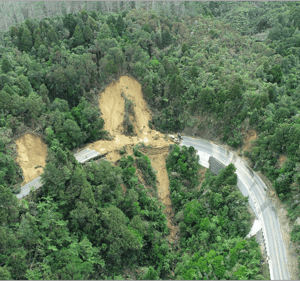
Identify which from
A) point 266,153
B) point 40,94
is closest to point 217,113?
point 266,153

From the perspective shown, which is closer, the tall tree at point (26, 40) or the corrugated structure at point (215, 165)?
the corrugated structure at point (215, 165)

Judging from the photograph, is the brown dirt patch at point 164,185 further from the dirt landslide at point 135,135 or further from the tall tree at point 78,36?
the tall tree at point 78,36

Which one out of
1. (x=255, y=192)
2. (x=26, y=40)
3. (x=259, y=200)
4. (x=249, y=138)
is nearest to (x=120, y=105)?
(x=26, y=40)

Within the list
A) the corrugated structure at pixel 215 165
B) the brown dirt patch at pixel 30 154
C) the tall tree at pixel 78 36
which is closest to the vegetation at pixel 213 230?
the corrugated structure at pixel 215 165

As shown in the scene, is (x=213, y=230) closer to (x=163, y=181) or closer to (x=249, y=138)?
(x=163, y=181)

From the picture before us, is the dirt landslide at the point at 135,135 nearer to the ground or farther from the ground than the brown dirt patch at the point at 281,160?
farther from the ground

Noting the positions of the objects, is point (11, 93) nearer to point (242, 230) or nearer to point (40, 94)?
point (40, 94)

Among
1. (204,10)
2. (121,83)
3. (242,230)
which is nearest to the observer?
(242,230)
